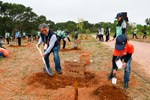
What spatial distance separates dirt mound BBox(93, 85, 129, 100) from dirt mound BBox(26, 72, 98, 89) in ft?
3.09

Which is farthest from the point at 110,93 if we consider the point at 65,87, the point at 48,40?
the point at 48,40

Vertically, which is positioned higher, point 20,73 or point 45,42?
point 45,42

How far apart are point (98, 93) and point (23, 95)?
6.67ft

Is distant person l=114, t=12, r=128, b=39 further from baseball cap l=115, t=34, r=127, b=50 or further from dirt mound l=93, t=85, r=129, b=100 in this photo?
dirt mound l=93, t=85, r=129, b=100

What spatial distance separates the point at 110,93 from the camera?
6898 mm

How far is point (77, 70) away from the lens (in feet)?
21.2

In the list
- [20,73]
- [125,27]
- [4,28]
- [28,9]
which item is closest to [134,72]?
[125,27]

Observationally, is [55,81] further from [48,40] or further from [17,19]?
[17,19]

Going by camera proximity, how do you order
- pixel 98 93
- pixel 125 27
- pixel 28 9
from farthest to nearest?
pixel 28 9
pixel 125 27
pixel 98 93

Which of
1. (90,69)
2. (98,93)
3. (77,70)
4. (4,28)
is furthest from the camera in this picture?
(4,28)

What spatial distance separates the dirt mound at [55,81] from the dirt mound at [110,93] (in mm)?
941

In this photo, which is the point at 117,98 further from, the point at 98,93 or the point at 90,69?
the point at 90,69

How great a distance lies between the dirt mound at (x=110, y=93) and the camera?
6.78 m

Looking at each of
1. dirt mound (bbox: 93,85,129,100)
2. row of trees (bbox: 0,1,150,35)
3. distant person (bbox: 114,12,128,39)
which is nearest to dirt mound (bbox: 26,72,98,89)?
dirt mound (bbox: 93,85,129,100)
